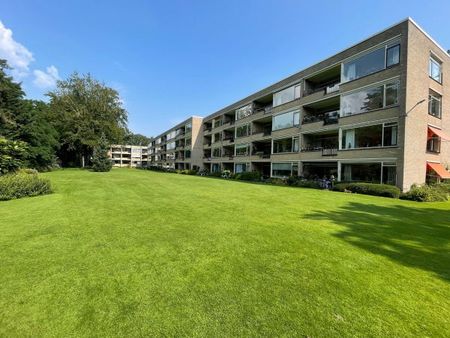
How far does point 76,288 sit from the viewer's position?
13.2ft

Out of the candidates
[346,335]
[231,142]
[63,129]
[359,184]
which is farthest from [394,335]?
[63,129]

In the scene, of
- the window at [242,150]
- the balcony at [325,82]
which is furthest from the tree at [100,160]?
the balcony at [325,82]

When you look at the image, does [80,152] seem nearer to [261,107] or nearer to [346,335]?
[261,107]

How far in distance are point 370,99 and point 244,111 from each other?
78.7 feet

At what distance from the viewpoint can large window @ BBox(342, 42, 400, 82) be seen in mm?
19891

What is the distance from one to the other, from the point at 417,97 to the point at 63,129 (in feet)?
181

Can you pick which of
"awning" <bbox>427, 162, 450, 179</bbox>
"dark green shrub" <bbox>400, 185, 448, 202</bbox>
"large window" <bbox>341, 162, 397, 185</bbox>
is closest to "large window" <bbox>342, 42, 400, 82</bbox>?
"large window" <bbox>341, 162, 397, 185</bbox>

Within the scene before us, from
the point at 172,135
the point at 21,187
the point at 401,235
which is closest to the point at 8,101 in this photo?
the point at 21,187

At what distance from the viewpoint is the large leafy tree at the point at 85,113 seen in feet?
158

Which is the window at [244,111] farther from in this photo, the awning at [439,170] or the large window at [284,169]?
the awning at [439,170]

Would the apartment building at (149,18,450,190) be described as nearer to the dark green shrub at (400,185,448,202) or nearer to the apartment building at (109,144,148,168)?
the dark green shrub at (400,185,448,202)

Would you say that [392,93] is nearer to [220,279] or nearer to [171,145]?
[220,279]

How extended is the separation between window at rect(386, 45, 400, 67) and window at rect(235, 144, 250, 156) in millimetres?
23827

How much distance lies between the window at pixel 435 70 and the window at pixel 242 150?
2475 cm
